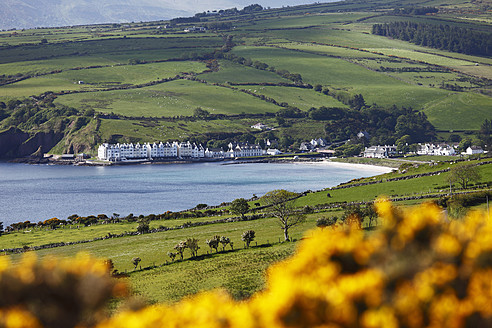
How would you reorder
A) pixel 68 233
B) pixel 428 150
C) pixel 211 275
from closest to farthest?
1. pixel 211 275
2. pixel 68 233
3. pixel 428 150

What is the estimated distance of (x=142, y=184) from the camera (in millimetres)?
133000

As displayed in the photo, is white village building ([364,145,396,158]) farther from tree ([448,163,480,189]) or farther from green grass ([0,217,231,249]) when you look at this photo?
green grass ([0,217,231,249])

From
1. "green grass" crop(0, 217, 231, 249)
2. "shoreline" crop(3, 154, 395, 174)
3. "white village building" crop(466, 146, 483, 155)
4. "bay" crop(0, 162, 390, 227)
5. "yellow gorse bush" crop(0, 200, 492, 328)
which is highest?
"yellow gorse bush" crop(0, 200, 492, 328)

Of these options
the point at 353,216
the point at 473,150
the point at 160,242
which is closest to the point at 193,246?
the point at 160,242

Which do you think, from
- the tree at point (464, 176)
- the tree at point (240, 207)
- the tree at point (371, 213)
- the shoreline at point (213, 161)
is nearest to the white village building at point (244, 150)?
the shoreline at point (213, 161)

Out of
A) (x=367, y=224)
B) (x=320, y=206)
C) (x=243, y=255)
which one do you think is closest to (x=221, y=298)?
(x=243, y=255)

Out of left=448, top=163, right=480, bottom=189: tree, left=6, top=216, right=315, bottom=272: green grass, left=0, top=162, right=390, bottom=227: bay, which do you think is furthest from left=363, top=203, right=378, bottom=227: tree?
left=0, top=162, right=390, bottom=227: bay

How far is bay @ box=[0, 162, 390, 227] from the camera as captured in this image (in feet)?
329

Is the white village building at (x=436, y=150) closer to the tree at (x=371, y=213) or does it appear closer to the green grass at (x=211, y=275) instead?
the tree at (x=371, y=213)

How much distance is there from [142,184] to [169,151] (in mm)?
58023

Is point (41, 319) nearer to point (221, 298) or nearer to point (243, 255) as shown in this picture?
point (221, 298)

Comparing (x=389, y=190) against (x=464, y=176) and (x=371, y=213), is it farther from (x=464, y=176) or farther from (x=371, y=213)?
(x=371, y=213)

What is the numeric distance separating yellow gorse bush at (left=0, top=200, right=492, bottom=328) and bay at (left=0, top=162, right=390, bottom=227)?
83322mm

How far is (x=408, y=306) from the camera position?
9.93 m
